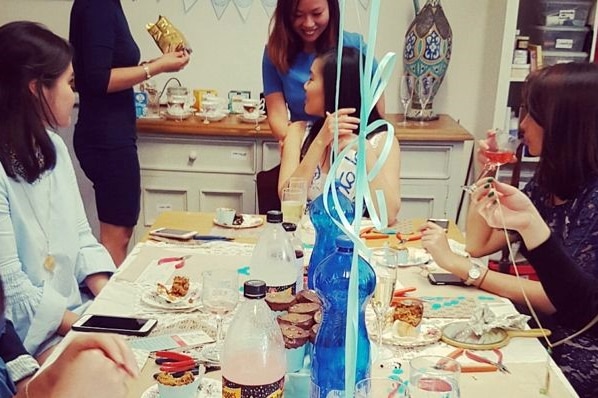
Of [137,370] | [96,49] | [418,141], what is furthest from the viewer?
[418,141]

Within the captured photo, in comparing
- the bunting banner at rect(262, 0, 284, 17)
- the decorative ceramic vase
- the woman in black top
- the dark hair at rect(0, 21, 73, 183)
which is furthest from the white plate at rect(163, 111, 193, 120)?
the dark hair at rect(0, 21, 73, 183)

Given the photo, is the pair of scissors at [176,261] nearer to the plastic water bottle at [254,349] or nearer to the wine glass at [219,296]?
the wine glass at [219,296]

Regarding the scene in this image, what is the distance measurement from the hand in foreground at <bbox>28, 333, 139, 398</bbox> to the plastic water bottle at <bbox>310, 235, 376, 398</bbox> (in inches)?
12.2

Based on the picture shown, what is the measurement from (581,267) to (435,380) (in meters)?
0.72

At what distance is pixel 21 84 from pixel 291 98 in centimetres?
123

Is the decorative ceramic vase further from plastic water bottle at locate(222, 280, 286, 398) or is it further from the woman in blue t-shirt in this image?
plastic water bottle at locate(222, 280, 286, 398)

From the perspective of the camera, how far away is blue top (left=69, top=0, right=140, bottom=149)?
8.18 feet

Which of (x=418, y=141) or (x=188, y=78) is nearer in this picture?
(x=418, y=141)

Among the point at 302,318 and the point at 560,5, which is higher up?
the point at 560,5

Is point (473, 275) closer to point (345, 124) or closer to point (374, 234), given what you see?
point (374, 234)

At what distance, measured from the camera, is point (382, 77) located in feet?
2.91

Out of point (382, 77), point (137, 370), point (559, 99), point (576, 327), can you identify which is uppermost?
point (382, 77)

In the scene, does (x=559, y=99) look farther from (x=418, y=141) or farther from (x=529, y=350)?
(x=418, y=141)

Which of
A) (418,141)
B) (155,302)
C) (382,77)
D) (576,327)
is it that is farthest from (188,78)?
(382,77)
